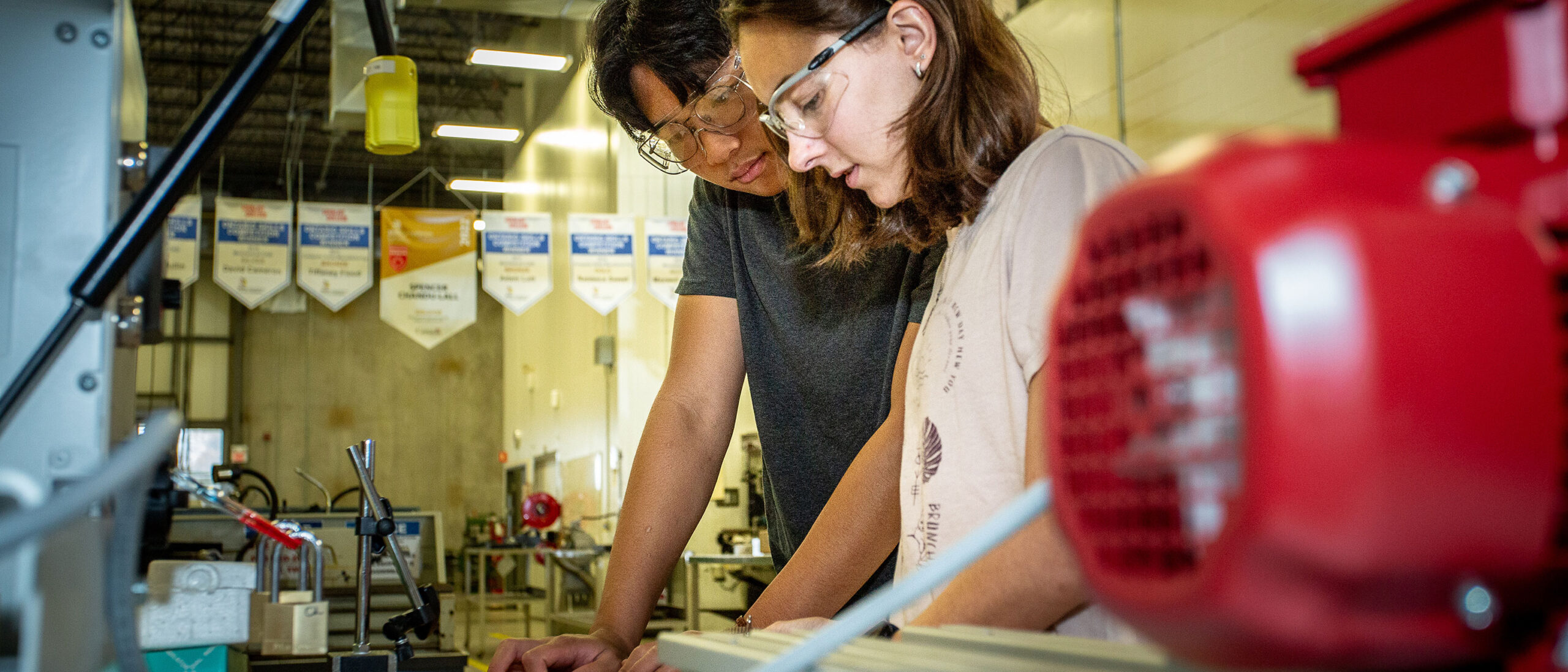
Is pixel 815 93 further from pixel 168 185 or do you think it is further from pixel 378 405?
pixel 378 405

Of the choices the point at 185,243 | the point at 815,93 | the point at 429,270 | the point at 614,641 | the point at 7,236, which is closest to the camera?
the point at 7,236

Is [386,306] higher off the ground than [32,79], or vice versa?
[386,306]

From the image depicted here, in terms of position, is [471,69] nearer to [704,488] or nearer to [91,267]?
[704,488]

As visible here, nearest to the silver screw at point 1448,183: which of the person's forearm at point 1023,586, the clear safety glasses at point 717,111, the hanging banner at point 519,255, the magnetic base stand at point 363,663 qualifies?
the person's forearm at point 1023,586

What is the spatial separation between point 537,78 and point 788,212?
10.7 m

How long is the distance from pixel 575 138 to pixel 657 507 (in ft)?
30.7

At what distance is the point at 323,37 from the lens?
1114cm

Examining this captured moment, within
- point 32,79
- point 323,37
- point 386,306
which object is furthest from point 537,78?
point 32,79

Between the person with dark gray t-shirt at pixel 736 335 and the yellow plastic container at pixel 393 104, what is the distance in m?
0.27

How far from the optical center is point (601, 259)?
7.82m

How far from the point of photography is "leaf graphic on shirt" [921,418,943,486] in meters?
0.94

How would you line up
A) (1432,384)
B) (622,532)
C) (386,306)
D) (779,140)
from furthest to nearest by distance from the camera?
(386,306) < (622,532) < (779,140) < (1432,384)

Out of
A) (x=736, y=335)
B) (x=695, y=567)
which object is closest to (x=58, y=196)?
(x=736, y=335)

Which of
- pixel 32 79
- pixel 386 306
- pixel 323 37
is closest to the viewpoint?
pixel 32 79
